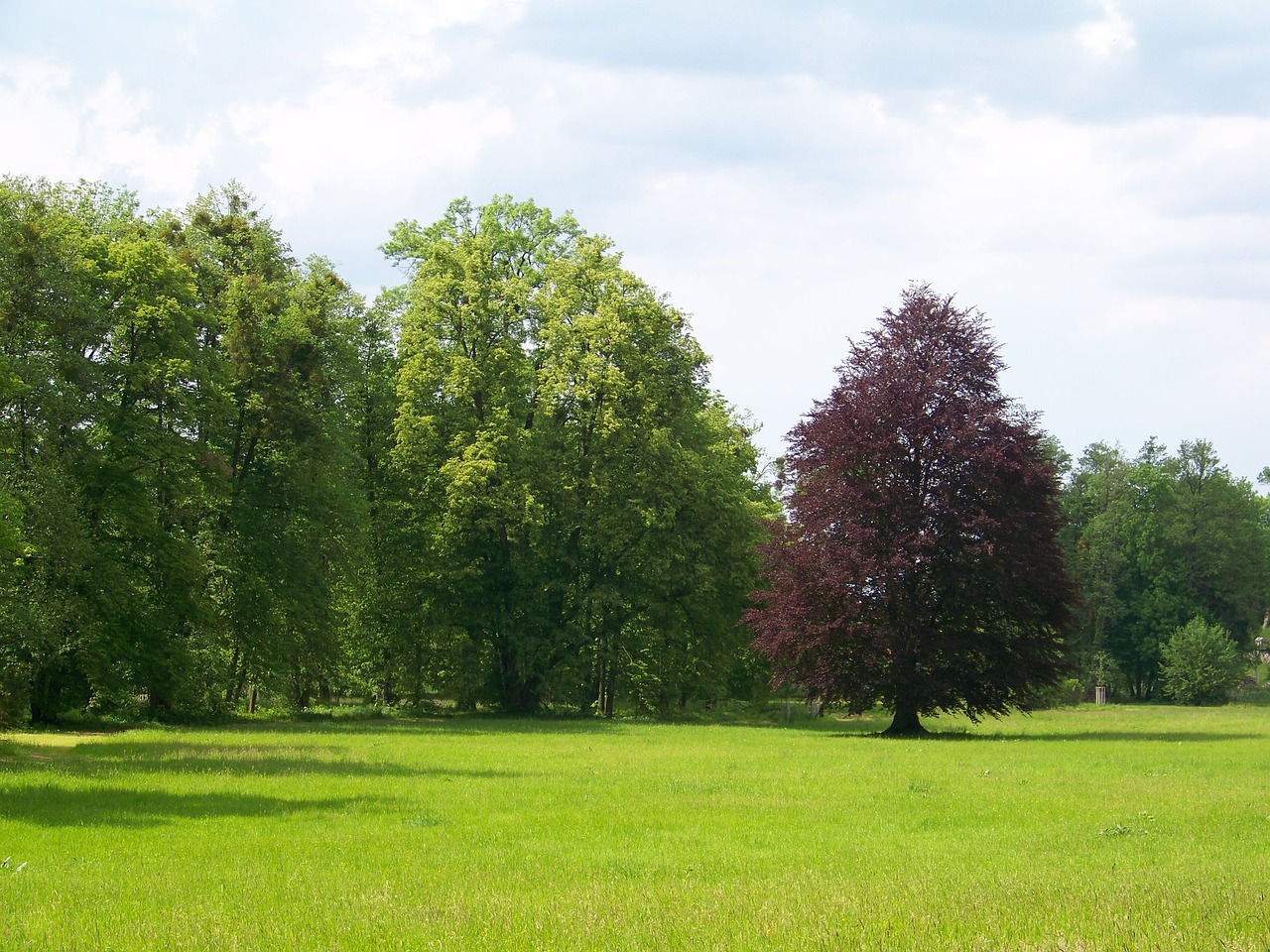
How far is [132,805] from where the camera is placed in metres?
16.8

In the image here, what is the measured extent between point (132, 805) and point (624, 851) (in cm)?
788

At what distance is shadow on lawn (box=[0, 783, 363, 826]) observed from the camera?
50.6 ft

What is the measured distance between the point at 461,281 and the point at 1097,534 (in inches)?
2534

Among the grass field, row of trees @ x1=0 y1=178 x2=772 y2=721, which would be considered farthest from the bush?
the grass field

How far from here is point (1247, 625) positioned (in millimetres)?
94188

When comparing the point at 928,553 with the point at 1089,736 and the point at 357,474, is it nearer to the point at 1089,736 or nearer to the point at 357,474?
the point at 1089,736

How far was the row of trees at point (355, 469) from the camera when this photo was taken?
33344 millimetres

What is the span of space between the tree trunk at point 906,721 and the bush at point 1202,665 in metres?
49.7

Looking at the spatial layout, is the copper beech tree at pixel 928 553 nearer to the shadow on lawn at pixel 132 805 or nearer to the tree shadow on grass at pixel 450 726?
the tree shadow on grass at pixel 450 726

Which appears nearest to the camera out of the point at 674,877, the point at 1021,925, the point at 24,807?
the point at 1021,925

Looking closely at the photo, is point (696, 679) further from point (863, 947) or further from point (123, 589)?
point (863, 947)

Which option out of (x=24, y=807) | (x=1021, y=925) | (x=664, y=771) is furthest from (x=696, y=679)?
(x=1021, y=925)

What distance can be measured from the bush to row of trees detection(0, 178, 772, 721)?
42.6 metres

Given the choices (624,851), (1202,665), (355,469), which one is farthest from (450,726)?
(1202,665)
